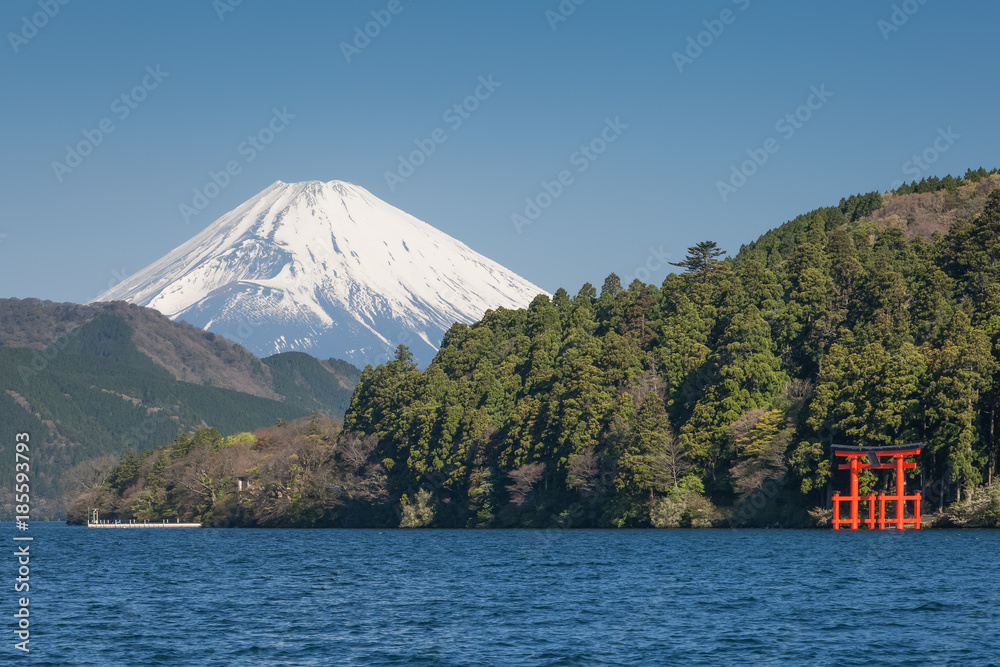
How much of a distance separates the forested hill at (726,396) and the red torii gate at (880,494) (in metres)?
1.11

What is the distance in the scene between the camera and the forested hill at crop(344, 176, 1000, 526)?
67812 mm

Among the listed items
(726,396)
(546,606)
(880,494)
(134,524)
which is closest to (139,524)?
(134,524)

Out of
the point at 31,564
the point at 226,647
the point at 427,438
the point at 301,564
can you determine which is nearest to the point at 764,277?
the point at 427,438

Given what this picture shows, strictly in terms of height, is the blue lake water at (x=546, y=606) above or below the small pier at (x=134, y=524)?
above

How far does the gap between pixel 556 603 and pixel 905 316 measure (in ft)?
161

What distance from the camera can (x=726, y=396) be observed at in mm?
79562

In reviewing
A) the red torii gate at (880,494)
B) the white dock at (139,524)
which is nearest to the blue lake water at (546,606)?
the red torii gate at (880,494)

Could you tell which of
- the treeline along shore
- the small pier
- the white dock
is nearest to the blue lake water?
the treeline along shore

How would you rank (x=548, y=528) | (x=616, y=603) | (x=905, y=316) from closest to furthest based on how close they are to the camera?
(x=616, y=603) → (x=905, y=316) → (x=548, y=528)

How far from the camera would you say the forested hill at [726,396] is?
67812 mm

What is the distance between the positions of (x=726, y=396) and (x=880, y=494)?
13641mm

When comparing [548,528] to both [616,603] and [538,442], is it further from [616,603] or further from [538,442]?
[616,603]

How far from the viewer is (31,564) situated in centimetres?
6125

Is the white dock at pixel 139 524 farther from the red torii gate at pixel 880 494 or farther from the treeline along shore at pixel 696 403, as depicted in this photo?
the red torii gate at pixel 880 494
